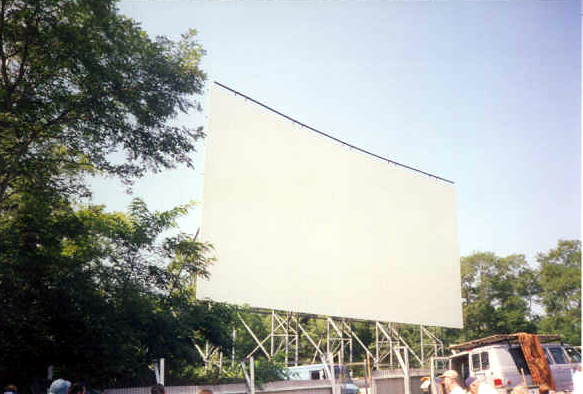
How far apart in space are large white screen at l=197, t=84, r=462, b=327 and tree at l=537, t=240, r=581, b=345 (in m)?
8.39

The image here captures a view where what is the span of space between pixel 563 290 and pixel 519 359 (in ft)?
56.5

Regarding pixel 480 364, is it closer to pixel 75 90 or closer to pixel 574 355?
pixel 574 355

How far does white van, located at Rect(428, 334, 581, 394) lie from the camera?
866cm

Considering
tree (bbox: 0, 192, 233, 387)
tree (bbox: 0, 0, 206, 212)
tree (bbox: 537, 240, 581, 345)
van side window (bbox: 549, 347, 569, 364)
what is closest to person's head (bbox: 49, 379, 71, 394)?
tree (bbox: 0, 192, 233, 387)

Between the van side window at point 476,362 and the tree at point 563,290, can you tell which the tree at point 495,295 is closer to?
the tree at point 563,290

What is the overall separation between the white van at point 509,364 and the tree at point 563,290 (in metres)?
14.3

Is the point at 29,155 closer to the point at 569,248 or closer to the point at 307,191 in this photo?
the point at 307,191

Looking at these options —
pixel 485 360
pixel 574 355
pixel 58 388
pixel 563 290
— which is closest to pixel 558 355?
pixel 574 355

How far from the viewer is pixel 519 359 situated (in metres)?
8.91

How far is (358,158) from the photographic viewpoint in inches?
602

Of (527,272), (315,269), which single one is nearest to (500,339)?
(315,269)

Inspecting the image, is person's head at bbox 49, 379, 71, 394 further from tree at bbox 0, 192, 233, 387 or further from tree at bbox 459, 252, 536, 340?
tree at bbox 459, 252, 536, 340

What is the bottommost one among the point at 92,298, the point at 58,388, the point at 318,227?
the point at 58,388

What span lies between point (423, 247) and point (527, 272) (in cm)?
1720
